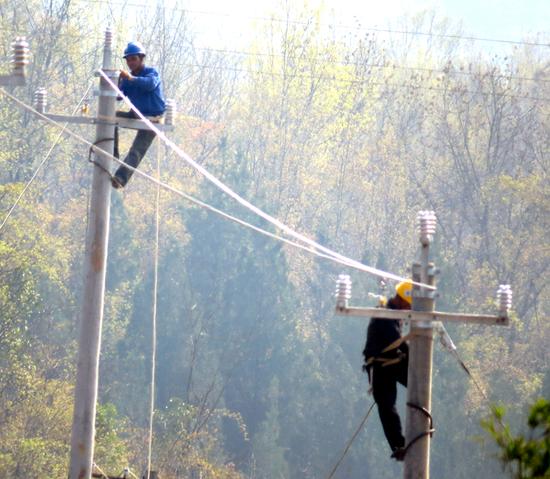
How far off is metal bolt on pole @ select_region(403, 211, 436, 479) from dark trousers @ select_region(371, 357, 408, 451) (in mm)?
645

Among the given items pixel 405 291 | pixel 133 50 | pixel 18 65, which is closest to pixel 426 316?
pixel 405 291

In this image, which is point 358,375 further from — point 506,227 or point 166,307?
point 506,227

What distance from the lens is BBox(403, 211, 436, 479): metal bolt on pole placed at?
816 centimetres

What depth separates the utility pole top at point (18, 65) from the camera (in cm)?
816

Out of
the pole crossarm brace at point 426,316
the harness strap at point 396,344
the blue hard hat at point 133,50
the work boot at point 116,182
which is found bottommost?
the harness strap at point 396,344

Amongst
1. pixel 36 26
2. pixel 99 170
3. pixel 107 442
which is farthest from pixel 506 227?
pixel 99 170

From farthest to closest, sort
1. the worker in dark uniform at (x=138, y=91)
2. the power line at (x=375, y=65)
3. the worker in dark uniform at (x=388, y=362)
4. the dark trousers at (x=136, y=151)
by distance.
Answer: the power line at (x=375, y=65), the dark trousers at (x=136, y=151), the worker in dark uniform at (x=138, y=91), the worker in dark uniform at (x=388, y=362)

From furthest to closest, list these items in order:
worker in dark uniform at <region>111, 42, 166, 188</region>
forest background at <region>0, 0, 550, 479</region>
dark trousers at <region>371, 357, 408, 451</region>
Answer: forest background at <region>0, 0, 550, 479</region>, worker in dark uniform at <region>111, 42, 166, 188</region>, dark trousers at <region>371, 357, 408, 451</region>

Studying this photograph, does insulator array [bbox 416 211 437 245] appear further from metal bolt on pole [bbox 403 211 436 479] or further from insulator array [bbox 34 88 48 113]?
insulator array [bbox 34 88 48 113]

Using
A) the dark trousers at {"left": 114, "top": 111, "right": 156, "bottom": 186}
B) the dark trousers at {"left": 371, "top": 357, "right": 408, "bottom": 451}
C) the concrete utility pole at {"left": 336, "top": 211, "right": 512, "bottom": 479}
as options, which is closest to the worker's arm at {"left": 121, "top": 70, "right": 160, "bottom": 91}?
the dark trousers at {"left": 114, "top": 111, "right": 156, "bottom": 186}

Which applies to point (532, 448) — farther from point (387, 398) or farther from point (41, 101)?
point (41, 101)

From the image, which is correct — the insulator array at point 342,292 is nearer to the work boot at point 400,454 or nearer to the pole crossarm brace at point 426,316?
the pole crossarm brace at point 426,316

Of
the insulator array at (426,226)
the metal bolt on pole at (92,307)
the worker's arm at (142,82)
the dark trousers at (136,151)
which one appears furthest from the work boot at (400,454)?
the worker's arm at (142,82)

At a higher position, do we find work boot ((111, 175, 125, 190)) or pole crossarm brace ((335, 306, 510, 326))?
work boot ((111, 175, 125, 190))
